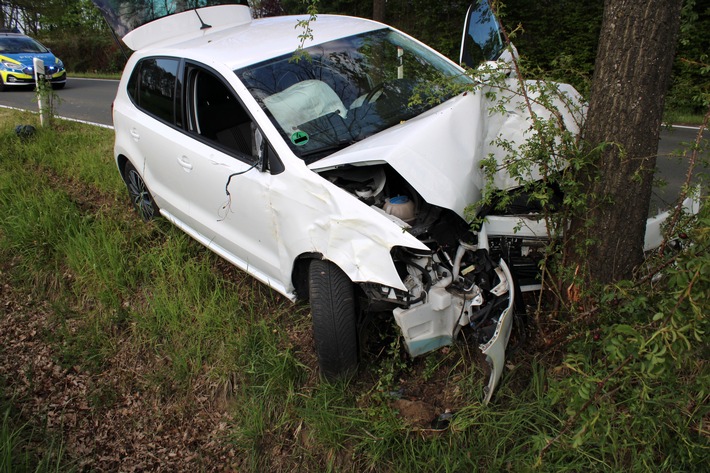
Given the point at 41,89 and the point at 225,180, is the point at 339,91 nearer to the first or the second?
the point at 225,180

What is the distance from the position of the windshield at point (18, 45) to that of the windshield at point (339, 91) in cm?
1511

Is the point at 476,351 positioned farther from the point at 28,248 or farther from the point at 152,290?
the point at 28,248

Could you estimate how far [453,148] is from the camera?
10.00 ft

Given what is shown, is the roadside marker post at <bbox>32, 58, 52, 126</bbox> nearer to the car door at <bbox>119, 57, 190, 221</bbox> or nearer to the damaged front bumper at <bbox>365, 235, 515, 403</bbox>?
the car door at <bbox>119, 57, 190, 221</bbox>

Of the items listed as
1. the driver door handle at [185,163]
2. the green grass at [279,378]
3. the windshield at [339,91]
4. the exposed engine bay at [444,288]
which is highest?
the windshield at [339,91]

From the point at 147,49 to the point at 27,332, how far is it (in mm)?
2504

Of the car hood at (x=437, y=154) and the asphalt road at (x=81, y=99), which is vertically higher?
the car hood at (x=437, y=154)

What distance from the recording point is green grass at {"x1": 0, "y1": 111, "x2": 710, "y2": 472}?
243 centimetres

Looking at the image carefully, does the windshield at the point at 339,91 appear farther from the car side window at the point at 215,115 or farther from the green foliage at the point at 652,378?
the green foliage at the point at 652,378

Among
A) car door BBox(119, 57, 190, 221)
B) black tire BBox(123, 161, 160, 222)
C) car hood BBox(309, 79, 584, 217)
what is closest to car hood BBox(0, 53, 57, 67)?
black tire BBox(123, 161, 160, 222)

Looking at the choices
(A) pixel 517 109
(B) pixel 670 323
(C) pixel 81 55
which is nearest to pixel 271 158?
(A) pixel 517 109

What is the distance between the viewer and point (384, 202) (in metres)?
3.09

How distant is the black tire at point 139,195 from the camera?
16.2 feet

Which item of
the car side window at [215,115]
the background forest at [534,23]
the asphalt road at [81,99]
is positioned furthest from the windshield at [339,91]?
the asphalt road at [81,99]
